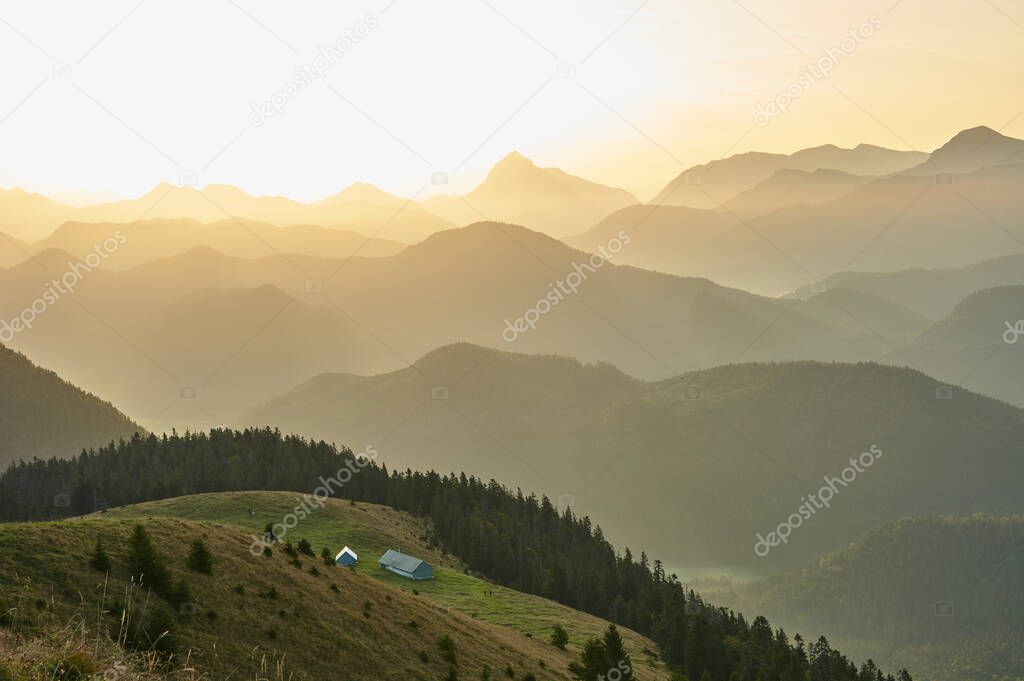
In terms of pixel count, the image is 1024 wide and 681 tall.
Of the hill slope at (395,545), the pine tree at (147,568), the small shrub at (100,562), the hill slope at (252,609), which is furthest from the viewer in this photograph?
the hill slope at (395,545)

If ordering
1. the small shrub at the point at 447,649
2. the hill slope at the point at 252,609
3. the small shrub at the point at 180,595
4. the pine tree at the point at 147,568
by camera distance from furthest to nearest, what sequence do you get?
1. the small shrub at the point at 447,649
2. the small shrub at the point at 180,595
3. the pine tree at the point at 147,568
4. the hill slope at the point at 252,609

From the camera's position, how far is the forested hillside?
13125 centimetres

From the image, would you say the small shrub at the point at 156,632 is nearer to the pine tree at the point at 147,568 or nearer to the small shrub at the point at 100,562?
the pine tree at the point at 147,568

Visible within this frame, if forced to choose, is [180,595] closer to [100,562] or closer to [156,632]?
[100,562]

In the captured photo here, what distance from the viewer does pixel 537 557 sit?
166750 millimetres

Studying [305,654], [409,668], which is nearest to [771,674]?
[409,668]

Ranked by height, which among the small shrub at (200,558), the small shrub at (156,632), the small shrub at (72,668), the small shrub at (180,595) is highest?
the small shrub at (200,558)

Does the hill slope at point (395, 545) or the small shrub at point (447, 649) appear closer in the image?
the small shrub at point (447, 649)

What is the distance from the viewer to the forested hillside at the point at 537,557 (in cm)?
13125

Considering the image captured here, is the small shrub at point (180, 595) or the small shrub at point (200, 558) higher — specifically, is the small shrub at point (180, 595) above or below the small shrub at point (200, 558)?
below

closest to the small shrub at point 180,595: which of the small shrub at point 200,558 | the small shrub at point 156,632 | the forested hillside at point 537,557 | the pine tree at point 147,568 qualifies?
the pine tree at point 147,568

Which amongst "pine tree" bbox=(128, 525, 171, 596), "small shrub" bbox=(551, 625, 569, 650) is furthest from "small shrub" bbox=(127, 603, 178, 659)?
"small shrub" bbox=(551, 625, 569, 650)

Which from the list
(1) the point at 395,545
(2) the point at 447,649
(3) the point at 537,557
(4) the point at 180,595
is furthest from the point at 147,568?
(3) the point at 537,557

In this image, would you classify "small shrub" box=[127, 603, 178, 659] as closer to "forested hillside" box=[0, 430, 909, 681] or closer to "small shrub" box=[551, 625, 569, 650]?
"small shrub" box=[551, 625, 569, 650]
